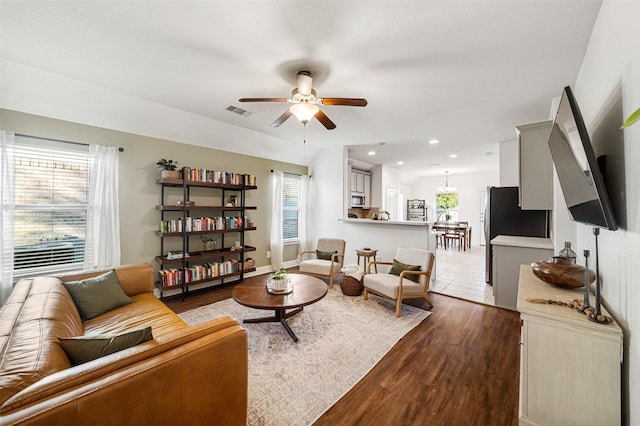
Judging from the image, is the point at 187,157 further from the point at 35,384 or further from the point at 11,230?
the point at 35,384

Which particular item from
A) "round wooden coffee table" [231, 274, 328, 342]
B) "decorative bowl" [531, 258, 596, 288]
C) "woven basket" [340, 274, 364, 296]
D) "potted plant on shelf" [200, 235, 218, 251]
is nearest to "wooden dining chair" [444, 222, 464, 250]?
"woven basket" [340, 274, 364, 296]

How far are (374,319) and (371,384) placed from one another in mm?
1084

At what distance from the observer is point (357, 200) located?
7121 millimetres

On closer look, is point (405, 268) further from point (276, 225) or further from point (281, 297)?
point (276, 225)

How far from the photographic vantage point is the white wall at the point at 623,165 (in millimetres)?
1057

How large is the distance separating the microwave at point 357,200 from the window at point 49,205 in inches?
217

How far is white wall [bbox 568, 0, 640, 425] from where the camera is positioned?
106cm

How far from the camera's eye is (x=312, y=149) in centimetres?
546

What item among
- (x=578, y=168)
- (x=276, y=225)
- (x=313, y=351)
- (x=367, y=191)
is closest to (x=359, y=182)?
(x=367, y=191)

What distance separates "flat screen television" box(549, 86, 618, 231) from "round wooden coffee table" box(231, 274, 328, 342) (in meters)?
2.15

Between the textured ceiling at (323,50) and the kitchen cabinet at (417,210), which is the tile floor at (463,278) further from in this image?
the kitchen cabinet at (417,210)

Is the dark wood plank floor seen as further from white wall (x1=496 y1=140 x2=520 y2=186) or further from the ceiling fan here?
white wall (x1=496 y1=140 x2=520 y2=186)

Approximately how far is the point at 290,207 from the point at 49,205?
370cm

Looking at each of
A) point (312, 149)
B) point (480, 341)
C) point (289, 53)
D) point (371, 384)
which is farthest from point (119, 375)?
point (312, 149)
